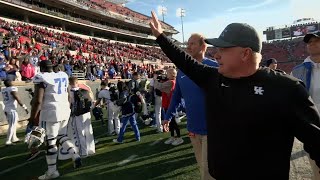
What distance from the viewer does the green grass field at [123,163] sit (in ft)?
20.7

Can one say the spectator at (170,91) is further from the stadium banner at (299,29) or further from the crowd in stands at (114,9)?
the stadium banner at (299,29)

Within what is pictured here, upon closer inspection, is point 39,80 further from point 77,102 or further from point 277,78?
point 277,78

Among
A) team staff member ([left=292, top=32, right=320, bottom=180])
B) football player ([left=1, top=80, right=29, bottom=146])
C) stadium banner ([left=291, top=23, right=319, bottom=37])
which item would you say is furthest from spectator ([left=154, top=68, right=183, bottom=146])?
stadium banner ([left=291, top=23, right=319, bottom=37])

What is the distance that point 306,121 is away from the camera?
1974mm

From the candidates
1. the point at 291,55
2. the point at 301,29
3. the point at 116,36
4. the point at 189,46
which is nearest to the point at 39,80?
the point at 189,46

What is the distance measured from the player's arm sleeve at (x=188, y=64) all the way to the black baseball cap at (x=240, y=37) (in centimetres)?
37

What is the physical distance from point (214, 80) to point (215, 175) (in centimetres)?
63

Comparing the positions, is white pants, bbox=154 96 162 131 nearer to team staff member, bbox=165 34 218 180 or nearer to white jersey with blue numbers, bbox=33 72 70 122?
white jersey with blue numbers, bbox=33 72 70 122

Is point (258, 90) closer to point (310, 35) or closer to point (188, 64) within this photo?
point (188, 64)

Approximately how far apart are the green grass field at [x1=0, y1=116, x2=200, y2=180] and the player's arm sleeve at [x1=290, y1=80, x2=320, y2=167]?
3.99 metres

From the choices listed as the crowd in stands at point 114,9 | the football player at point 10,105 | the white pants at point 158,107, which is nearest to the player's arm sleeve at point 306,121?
the white pants at point 158,107

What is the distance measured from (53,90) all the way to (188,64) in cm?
397

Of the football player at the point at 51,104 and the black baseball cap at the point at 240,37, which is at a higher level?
the black baseball cap at the point at 240,37

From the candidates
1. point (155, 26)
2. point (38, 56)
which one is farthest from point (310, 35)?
point (38, 56)
